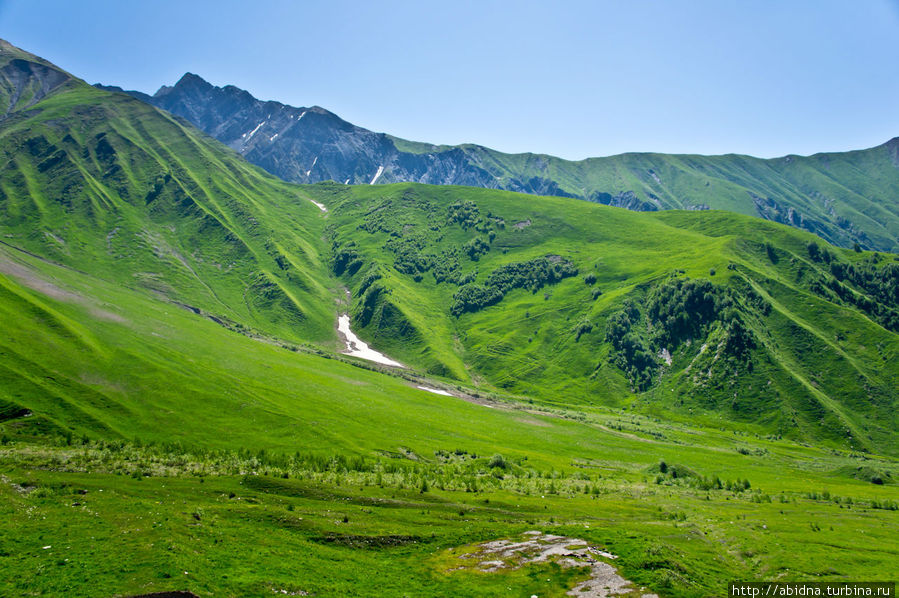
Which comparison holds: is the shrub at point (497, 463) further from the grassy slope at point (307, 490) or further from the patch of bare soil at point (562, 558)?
the patch of bare soil at point (562, 558)

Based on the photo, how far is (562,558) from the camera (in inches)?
1698

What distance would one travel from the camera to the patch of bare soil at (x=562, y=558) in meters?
37.6

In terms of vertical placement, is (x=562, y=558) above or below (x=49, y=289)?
below

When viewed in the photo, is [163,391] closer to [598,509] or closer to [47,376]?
[47,376]

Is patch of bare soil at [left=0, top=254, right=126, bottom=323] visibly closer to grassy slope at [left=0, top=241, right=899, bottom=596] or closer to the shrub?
grassy slope at [left=0, top=241, right=899, bottom=596]

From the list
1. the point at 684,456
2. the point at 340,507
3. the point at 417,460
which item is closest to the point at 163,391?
the point at 417,460

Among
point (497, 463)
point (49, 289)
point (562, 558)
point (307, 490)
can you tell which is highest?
point (49, 289)

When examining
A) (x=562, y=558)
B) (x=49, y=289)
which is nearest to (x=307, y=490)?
(x=562, y=558)

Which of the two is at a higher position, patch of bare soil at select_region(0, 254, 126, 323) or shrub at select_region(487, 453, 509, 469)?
patch of bare soil at select_region(0, 254, 126, 323)

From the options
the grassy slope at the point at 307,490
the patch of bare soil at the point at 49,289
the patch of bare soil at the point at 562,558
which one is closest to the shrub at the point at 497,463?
the grassy slope at the point at 307,490

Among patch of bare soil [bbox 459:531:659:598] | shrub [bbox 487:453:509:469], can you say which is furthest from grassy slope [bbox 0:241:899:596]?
shrub [bbox 487:453:509:469]

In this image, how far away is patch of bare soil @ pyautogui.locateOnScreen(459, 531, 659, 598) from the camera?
3759 centimetres

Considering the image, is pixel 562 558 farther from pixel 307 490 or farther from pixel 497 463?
pixel 497 463

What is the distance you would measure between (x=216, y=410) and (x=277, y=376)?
40840 mm
